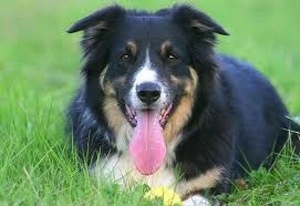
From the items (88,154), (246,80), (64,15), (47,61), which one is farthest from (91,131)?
(64,15)

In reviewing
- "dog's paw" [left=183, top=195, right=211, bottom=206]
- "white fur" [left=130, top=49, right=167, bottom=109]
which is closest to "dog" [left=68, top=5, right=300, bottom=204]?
"white fur" [left=130, top=49, right=167, bottom=109]

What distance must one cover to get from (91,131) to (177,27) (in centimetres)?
97

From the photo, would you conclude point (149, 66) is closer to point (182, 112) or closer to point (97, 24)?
point (182, 112)

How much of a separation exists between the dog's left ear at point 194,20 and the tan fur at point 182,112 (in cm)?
30

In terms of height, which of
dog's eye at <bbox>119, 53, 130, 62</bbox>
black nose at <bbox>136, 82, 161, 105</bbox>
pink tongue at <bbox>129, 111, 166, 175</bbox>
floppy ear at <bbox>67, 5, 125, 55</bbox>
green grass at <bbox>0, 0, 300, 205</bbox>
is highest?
floppy ear at <bbox>67, 5, 125, 55</bbox>

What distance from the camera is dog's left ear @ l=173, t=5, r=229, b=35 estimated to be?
5695 millimetres

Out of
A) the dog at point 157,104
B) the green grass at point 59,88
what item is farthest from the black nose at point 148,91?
the green grass at point 59,88

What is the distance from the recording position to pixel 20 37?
1396 centimetres

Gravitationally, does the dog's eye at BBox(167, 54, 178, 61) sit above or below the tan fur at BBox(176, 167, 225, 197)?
above

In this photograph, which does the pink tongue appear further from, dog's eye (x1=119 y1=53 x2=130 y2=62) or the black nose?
dog's eye (x1=119 y1=53 x2=130 y2=62)

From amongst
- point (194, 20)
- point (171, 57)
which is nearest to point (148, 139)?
point (171, 57)

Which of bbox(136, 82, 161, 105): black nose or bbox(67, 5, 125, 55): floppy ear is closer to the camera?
bbox(136, 82, 161, 105): black nose

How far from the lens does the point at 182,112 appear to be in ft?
18.8

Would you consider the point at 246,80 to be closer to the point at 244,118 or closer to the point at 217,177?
the point at 244,118
